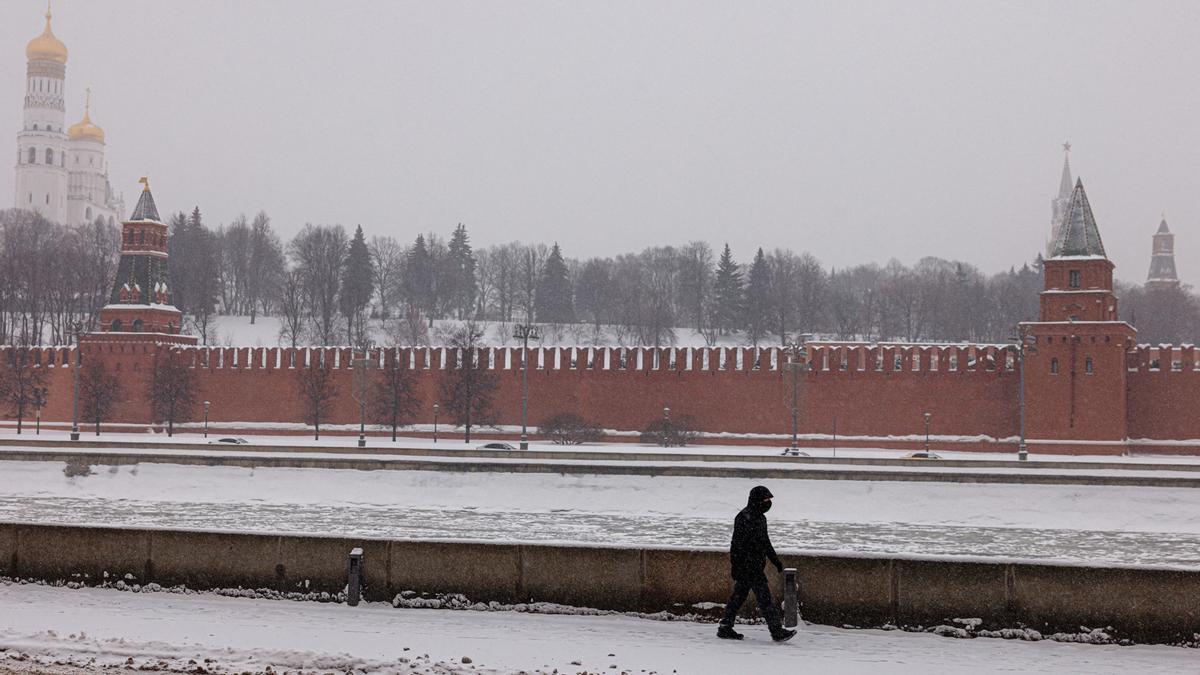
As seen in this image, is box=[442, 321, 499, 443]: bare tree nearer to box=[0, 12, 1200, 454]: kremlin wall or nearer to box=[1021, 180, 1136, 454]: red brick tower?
box=[0, 12, 1200, 454]: kremlin wall

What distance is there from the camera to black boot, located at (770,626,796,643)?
790cm

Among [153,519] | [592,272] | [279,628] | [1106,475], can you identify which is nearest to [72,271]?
[592,272]

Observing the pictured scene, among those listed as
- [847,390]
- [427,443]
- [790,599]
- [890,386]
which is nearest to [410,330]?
[427,443]

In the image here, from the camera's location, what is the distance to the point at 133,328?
1634 inches

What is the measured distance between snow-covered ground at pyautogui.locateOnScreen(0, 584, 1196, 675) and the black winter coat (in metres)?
0.48

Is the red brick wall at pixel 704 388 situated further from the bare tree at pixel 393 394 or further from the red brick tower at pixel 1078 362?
the red brick tower at pixel 1078 362

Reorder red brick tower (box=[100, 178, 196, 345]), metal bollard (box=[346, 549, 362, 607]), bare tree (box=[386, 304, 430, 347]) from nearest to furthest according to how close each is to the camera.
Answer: metal bollard (box=[346, 549, 362, 607]) < red brick tower (box=[100, 178, 196, 345]) < bare tree (box=[386, 304, 430, 347])

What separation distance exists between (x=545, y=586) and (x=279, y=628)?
197 cm

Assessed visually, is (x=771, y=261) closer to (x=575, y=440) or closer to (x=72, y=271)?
(x=72, y=271)

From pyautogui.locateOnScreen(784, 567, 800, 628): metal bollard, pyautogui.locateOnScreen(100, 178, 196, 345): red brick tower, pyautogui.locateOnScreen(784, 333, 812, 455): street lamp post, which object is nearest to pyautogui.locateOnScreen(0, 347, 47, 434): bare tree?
pyautogui.locateOnScreen(100, 178, 196, 345): red brick tower

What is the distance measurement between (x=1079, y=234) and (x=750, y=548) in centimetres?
2888

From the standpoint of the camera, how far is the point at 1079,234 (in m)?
33.5

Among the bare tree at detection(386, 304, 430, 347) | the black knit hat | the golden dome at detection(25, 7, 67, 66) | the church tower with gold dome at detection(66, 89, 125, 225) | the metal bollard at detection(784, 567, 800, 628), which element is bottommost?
the metal bollard at detection(784, 567, 800, 628)

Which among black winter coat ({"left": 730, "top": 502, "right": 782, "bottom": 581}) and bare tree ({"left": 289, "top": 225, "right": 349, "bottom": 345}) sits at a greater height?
bare tree ({"left": 289, "top": 225, "right": 349, "bottom": 345})
